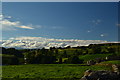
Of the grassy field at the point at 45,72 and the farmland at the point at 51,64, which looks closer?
the grassy field at the point at 45,72

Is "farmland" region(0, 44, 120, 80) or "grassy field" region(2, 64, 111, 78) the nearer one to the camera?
"grassy field" region(2, 64, 111, 78)

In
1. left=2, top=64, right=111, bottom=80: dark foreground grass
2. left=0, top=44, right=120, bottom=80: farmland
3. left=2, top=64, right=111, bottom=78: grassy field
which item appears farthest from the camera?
left=0, top=44, right=120, bottom=80: farmland

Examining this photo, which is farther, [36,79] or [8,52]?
[8,52]

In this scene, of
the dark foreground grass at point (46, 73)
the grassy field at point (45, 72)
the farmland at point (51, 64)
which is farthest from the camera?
the farmland at point (51, 64)

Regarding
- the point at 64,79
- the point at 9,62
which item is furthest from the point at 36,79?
the point at 9,62

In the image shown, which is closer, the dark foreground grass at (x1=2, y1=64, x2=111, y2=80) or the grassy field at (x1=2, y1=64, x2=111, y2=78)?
the dark foreground grass at (x1=2, y1=64, x2=111, y2=80)

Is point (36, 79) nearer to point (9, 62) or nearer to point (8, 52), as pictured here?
point (9, 62)

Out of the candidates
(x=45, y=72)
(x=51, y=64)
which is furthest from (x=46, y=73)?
(x=51, y=64)

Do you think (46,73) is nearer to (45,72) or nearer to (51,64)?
(45,72)

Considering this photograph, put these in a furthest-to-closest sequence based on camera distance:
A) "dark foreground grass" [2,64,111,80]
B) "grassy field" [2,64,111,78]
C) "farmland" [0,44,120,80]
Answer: "farmland" [0,44,120,80]
"grassy field" [2,64,111,78]
"dark foreground grass" [2,64,111,80]

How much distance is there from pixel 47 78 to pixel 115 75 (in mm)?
8107

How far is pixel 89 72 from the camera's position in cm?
Result: 2414

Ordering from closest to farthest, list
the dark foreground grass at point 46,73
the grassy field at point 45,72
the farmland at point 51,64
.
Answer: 1. the dark foreground grass at point 46,73
2. the grassy field at point 45,72
3. the farmland at point 51,64

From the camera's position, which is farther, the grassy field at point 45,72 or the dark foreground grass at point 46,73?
the grassy field at point 45,72
